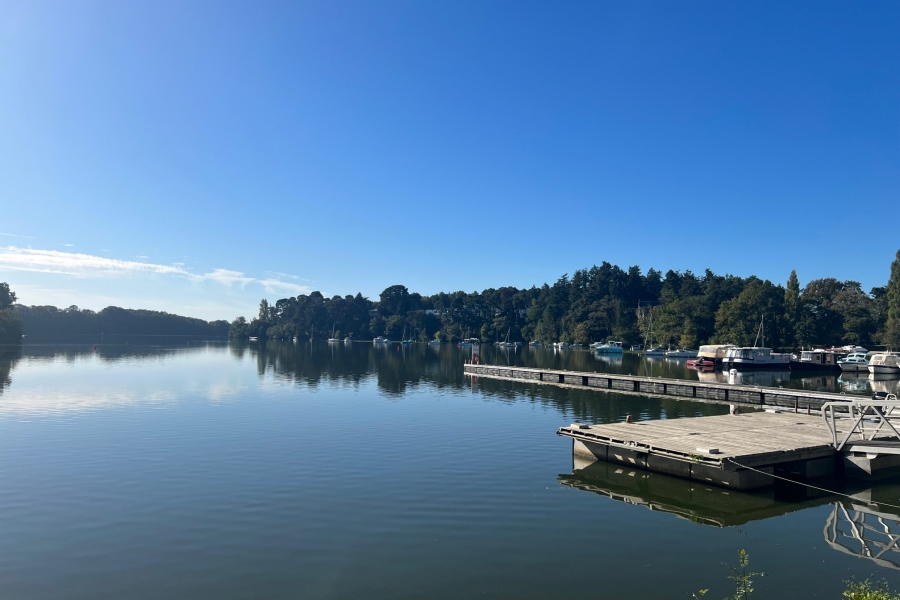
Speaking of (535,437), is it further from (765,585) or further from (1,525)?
(1,525)

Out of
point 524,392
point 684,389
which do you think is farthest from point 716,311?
point 524,392

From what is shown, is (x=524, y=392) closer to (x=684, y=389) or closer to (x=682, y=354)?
(x=684, y=389)

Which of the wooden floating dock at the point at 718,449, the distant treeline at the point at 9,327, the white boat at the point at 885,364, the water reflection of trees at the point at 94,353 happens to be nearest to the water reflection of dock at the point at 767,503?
the wooden floating dock at the point at 718,449

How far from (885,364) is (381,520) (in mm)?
80426

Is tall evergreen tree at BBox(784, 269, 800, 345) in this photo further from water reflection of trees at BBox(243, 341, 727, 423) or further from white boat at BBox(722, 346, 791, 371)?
water reflection of trees at BBox(243, 341, 727, 423)

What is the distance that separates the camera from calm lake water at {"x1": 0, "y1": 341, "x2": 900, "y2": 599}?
41.9 feet

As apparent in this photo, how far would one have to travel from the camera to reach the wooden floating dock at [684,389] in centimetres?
4419

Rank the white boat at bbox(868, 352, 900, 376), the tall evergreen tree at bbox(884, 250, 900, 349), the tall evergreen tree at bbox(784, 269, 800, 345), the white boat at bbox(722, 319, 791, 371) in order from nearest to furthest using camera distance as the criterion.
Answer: the white boat at bbox(868, 352, 900, 376)
the white boat at bbox(722, 319, 791, 371)
the tall evergreen tree at bbox(884, 250, 900, 349)
the tall evergreen tree at bbox(784, 269, 800, 345)

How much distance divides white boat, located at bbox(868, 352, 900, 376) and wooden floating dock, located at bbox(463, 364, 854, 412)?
34.4 metres

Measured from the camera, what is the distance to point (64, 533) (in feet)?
50.8

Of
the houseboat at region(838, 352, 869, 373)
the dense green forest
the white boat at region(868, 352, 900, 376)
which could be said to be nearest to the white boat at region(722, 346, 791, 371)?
the houseboat at region(838, 352, 869, 373)

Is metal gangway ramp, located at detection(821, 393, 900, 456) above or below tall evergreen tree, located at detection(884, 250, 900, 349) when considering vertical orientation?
below

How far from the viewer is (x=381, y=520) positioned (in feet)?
54.2

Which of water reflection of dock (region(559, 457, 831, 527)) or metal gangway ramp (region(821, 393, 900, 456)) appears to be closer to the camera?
water reflection of dock (region(559, 457, 831, 527))
